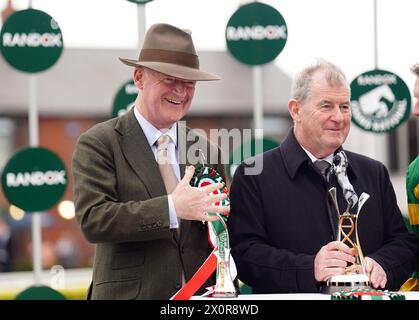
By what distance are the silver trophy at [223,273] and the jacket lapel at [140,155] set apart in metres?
0.26

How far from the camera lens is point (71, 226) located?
904cm

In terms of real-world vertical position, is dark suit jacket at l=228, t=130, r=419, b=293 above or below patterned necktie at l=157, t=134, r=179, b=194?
below

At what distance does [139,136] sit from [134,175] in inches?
5.9

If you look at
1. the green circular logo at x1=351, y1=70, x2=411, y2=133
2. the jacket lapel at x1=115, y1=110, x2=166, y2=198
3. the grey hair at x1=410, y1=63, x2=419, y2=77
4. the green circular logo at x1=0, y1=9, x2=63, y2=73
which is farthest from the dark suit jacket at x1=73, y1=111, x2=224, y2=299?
the green circular logo at x1=351, y1=70, x2=411, y2=133

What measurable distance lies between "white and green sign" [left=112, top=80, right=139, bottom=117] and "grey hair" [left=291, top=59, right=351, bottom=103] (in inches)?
65.5

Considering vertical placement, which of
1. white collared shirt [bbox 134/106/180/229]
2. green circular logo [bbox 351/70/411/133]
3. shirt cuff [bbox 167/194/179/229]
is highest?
green circular logo [bbox 351/70/411/133]

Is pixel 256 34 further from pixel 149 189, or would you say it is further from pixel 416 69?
pixel 149 189

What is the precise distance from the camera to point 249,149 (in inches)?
159

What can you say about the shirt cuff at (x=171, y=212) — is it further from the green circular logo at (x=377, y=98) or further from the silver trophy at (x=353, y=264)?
the green circular logo at (x=377, y=98)

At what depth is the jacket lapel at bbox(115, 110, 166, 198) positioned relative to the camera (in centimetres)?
230

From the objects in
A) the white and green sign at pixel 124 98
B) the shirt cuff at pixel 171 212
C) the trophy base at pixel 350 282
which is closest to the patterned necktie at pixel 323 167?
the trophy base at pixel 350 282

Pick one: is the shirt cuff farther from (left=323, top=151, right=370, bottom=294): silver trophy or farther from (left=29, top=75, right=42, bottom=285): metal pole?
(left=29, top=75, right=42, bottom=285): metal pole

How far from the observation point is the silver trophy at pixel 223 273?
80.6 inches
